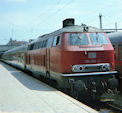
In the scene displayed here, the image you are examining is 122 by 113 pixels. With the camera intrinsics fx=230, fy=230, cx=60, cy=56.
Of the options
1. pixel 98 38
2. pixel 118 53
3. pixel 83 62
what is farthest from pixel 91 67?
pixel 118 53

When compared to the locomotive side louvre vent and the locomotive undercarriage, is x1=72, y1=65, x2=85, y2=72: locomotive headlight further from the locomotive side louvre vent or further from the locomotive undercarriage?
the locomotive side louvre vent

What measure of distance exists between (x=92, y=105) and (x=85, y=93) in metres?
0.84

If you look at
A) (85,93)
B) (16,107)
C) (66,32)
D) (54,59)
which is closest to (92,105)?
(85,93)

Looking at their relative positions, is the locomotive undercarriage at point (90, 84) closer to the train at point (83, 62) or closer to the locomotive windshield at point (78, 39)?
the train at point (83, 62)

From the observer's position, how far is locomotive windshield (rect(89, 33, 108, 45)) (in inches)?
375

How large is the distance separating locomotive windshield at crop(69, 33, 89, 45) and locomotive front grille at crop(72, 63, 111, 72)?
98 centimetres

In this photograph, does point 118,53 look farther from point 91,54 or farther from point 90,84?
point 90,84

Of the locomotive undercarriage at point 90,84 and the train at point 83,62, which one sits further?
the train at point 83,62

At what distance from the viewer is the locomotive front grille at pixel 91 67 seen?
346 inches

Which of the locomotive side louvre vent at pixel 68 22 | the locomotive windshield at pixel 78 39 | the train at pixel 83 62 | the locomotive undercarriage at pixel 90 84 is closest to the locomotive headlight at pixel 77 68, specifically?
the train at pixel 83 62

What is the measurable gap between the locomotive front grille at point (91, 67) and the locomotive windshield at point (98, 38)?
1004 mm

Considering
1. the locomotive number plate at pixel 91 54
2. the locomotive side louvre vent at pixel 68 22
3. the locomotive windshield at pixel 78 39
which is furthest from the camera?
the locomotive side louvre vent at pixel 68 22

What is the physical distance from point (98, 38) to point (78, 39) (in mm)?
910

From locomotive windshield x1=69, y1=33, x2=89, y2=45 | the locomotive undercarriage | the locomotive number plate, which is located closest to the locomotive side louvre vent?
locomotive windshield x1=69, y1=33, x2=89, y2=45
